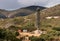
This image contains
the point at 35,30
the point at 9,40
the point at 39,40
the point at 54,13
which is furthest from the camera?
the point at 54,13

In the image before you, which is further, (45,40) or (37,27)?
(37,27)

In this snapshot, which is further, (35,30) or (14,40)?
(35,30)

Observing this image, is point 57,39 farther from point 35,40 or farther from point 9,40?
point 9,40

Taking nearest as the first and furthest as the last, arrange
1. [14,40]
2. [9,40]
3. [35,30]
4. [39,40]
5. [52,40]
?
[9,40] < [14,40] < [39,40] < [52,40] < [35,30]

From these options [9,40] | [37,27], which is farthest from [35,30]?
[9,40]

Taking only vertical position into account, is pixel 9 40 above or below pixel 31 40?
above

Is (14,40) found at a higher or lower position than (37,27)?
higher

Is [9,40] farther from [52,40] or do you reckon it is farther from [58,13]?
[58,13]

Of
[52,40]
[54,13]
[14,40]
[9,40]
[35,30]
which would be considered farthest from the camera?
[54,13]

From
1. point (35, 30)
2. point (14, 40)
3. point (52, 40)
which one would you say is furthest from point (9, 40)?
point (35, 30)

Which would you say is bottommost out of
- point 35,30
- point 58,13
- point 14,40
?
point 58,13
